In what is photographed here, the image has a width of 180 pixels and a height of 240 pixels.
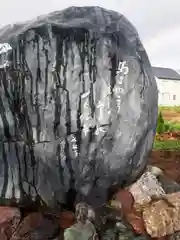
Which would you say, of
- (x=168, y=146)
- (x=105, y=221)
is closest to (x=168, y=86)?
(x=168, y=146)

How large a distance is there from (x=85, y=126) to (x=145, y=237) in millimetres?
1048

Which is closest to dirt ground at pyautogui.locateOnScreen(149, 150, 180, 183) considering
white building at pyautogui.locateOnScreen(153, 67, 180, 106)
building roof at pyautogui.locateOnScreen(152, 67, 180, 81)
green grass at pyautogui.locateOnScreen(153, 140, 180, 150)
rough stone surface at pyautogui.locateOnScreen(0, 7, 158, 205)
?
green grass at pyautogui.locateOnScreen(153, 140, 180, 150)

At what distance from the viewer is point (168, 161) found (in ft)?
17.2

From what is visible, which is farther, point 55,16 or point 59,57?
point 55,16

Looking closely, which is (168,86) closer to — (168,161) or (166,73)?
(166,73)

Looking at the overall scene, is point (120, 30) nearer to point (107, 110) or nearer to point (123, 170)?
point (107, 110)

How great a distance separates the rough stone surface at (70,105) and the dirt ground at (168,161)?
1.27 meters

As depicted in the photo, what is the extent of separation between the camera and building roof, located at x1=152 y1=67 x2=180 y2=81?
74.5ft

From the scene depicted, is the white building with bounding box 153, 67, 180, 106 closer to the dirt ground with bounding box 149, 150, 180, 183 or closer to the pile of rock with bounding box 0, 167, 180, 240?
the dirt ground with bounding box 149, 150, 180, 183

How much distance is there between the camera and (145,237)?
3.14 m

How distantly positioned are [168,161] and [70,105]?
2.55 metres

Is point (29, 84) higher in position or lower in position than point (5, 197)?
higher

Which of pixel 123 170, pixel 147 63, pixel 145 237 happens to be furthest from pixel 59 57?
pixel 145 237

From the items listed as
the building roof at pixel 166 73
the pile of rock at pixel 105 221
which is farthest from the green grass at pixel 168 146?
the building roof at pixel 166 73
